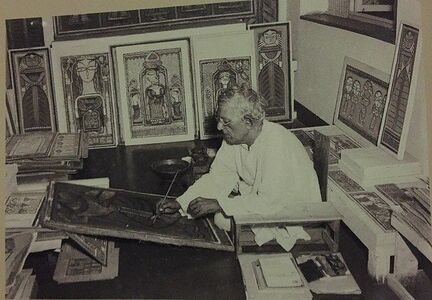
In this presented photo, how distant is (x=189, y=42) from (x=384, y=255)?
6.74ft

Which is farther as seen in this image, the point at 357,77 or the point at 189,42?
the point at 189,42

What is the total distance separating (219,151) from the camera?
2.52 m

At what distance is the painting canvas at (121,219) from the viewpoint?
202cm

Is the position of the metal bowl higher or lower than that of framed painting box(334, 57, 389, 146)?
lower

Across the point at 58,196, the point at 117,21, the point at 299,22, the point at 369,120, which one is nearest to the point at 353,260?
the point at 369,120

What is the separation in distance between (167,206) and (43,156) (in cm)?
79

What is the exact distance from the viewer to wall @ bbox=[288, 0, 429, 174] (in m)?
2.21

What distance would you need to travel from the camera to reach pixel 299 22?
11.4ft

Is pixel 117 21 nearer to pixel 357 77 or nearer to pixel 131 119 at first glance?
pixel 131 119

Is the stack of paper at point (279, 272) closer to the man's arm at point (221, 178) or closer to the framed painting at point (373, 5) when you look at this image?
the man's arm at point (221, 178)

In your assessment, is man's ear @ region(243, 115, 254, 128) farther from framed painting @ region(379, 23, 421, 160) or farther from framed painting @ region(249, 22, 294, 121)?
framed painting @ region(249, 22, 294, 121)

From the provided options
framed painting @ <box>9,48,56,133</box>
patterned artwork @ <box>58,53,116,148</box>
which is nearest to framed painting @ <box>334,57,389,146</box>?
patterned artwork @ <box>58,53,116,148</box>

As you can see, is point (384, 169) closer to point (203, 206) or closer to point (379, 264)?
point (379, 264)

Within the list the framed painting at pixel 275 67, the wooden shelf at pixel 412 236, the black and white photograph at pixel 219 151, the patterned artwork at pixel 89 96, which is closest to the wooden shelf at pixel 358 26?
the black and white photograph at pixel 219 151
